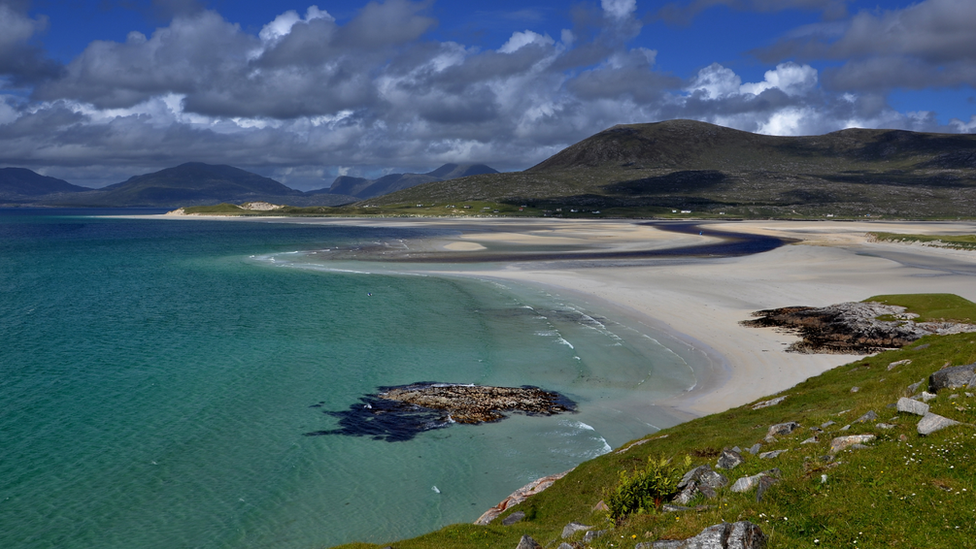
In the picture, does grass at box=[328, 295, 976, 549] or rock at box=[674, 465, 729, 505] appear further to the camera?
rock at box=[674, 465, 729, 505]

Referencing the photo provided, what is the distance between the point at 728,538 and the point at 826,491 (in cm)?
271

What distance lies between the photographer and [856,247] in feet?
293

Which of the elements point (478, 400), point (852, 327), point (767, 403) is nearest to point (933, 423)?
point (767, 403)

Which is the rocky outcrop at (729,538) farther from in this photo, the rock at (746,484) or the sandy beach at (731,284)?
the sandy beach at (731,284)

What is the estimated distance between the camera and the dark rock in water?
2391cm

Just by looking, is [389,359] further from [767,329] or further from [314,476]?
[767,329]

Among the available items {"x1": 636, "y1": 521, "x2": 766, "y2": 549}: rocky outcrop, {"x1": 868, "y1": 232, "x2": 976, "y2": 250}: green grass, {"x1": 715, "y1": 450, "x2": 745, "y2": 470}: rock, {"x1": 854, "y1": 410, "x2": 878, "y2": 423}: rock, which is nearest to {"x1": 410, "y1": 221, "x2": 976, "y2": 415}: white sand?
{"x1": 868, "y1": 232, "x2": 976, "y2": 250}: green grass

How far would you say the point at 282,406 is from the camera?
26.5m

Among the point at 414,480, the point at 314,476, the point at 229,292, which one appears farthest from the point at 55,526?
the point at 229,292

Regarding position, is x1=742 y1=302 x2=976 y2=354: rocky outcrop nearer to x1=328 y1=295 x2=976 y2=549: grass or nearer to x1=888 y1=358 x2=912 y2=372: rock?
Result: x1=888 y1=358 x2=912 y2=372: rock

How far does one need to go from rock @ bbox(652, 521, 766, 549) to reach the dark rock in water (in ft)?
51.5

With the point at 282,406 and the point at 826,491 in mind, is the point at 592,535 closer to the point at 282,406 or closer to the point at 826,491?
the point at 826,491

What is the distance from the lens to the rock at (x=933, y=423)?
1102 cm

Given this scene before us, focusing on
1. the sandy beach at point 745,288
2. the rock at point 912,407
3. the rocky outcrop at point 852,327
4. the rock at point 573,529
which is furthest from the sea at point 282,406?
the rock at point 912,407
